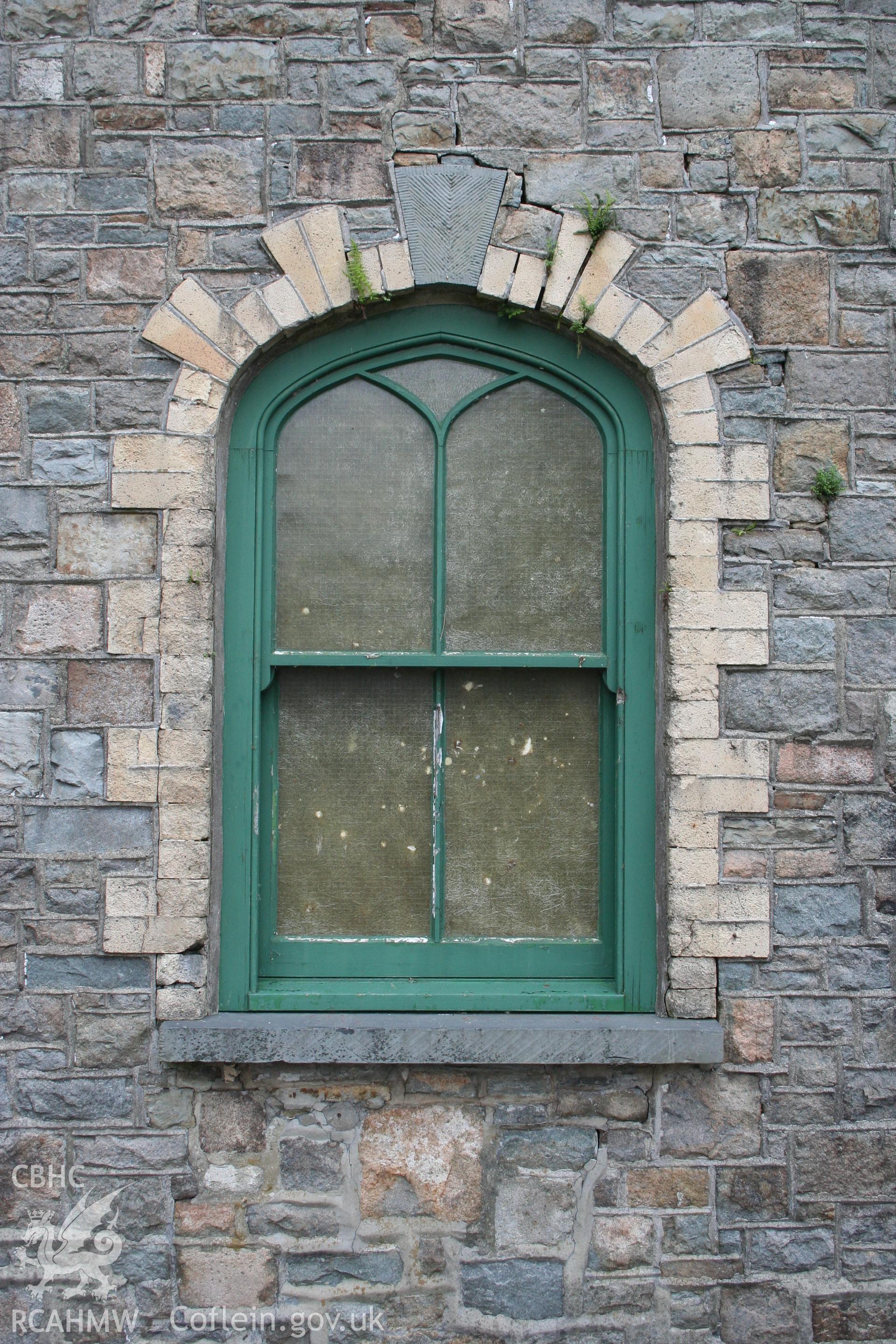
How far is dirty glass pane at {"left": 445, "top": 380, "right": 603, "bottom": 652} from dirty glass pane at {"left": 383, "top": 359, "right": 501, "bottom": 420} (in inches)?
3.0

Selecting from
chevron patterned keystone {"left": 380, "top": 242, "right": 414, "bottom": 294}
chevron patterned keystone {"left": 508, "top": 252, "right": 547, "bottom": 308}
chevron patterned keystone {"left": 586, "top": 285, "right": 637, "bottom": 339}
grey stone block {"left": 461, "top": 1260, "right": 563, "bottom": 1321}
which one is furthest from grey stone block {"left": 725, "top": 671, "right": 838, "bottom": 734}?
grey stone block {"left": 461, "top": 1260, "right": 563, "bottom": 1321}

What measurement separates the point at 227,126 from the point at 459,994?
9.72ft

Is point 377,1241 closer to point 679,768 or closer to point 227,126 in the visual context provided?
A: point 679,768

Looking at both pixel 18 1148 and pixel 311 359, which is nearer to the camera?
pixel 18 1148

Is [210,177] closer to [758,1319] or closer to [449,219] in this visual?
[449,219]

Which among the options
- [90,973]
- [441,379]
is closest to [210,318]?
[441,379]

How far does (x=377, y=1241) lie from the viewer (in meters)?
2.70

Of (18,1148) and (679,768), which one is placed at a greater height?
(679,768)

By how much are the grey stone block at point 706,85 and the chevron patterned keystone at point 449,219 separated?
63cm

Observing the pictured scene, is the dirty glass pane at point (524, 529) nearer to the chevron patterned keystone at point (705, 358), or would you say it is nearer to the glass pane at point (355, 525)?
the glass pane at point (355, 525)

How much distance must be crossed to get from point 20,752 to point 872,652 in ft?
9.13

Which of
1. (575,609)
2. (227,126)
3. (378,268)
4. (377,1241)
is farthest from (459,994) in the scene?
(227,126)

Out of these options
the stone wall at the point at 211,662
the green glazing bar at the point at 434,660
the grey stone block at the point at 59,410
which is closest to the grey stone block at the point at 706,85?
the stone wall at the point at 211,662

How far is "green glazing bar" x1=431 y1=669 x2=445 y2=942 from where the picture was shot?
295 centimetres
